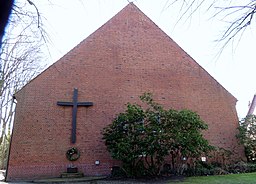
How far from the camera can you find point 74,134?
11.1 m

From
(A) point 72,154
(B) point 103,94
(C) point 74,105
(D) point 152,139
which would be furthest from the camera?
(B) point 103,94

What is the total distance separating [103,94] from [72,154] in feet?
10.6

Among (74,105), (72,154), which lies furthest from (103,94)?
(72,154)

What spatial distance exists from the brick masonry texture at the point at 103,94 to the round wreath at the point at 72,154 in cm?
18

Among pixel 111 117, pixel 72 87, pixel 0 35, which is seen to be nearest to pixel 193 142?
pixel 111 117

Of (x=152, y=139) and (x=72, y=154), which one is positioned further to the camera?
(x=72, y=154)

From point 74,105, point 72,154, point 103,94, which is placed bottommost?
point 72,154

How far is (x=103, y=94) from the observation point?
1199cm

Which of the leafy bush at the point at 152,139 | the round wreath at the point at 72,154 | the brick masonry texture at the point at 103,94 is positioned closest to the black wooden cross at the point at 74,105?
the brick masonry texture at the point at 103,94

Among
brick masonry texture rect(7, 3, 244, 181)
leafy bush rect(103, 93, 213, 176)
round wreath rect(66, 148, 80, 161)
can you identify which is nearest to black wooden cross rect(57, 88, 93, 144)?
brick masonry texture rect(7, 3, 244, 181)

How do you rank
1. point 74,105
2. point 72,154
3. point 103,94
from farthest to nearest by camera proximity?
1. point 103,94
2. point 74,105
3. point 72,154

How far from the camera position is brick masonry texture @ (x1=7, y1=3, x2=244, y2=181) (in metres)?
10.7

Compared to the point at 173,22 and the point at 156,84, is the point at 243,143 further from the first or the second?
the point at 173,22

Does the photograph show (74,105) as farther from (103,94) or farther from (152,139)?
(152,139)
